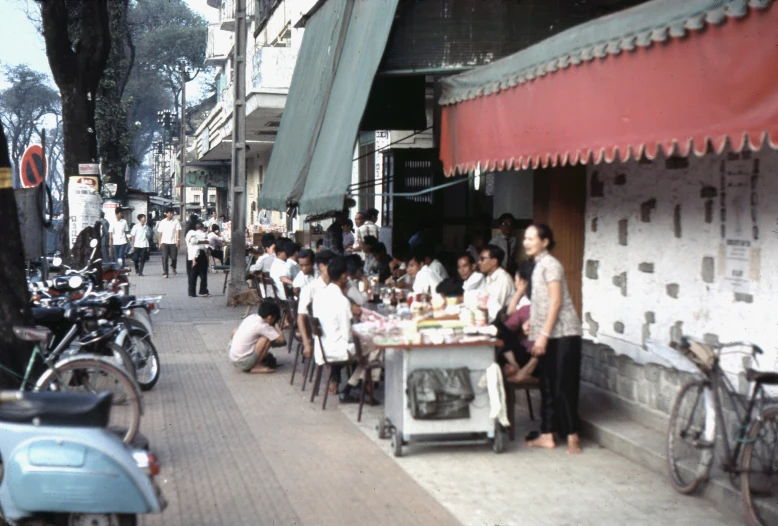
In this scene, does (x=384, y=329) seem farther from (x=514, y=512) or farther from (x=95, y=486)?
(x=95, y=486)

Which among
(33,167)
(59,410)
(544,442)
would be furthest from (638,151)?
(33,167)

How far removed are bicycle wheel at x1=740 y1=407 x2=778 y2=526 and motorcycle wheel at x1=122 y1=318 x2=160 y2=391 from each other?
22.3ft

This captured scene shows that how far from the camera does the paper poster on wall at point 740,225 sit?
711 cm

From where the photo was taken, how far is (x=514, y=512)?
6691mm

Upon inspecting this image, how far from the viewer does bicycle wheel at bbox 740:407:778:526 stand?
6090 millimetres

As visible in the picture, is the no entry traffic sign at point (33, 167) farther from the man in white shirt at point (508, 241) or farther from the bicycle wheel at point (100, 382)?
the man in white shirt at point (508, 241)

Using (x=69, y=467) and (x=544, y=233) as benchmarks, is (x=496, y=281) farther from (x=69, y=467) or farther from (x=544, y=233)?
(x=69, y=467)

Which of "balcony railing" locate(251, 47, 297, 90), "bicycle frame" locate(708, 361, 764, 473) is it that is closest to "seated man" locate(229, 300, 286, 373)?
"bicycle frame" locate(708, 361, 764, 473)

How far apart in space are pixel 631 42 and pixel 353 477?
3692mm

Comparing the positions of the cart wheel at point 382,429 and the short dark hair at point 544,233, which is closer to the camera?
the short dark hair at point 544,233

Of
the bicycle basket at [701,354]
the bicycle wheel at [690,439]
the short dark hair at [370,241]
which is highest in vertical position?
the short dark hair at [370,241]

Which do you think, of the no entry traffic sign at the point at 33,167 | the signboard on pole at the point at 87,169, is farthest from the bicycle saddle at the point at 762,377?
the signboard on pole at the point at 87,169

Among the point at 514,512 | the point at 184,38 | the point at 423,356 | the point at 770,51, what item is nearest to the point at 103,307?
the point at 423,356

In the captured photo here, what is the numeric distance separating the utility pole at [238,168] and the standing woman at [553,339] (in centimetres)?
1289
